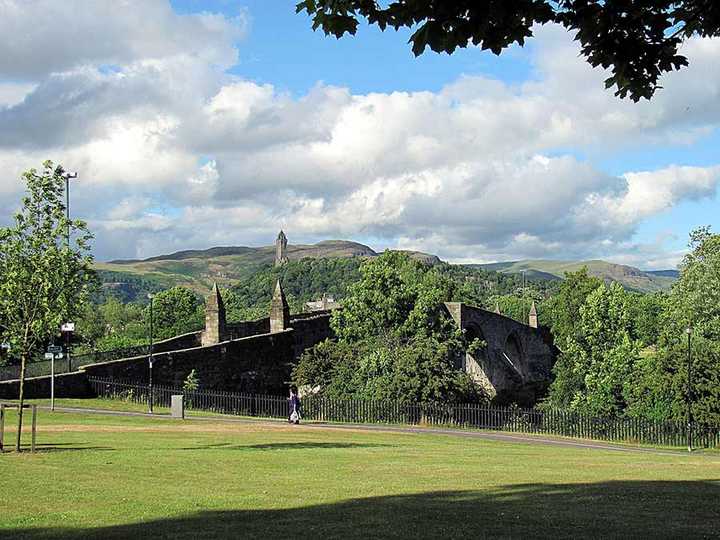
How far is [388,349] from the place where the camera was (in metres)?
51.8

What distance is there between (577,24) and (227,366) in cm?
4098

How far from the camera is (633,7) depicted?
290 inches

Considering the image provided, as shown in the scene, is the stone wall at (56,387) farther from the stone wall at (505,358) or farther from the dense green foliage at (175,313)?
the dense green foliage at (175,313)

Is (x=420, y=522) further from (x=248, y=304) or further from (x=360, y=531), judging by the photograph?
(x=248, y=304)

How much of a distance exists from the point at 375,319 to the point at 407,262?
3731cm

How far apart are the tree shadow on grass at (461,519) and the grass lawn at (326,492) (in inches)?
0.9

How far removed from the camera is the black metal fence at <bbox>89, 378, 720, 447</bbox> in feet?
135

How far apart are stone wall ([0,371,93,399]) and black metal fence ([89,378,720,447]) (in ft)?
6.24

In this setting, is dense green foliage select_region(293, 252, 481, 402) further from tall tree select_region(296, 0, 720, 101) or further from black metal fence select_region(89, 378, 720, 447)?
tall tree select_region(296, 0, 720, 101)

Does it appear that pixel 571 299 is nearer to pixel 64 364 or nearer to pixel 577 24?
pixel 64 364

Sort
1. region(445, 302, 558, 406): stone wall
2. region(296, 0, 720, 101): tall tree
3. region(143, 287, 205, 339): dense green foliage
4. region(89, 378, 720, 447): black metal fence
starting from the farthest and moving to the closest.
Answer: region(143, 287, 205, 339): dense green foliage < region(445, 302, 558, 406): stone wall < region(89, 378, 720, 447): black metal fence < region(296, 0, 720, 101): tall tree

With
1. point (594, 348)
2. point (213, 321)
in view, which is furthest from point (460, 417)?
point (594, 348)

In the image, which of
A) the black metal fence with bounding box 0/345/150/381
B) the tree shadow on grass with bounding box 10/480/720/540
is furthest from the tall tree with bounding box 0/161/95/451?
the black metal fence with bounding box 0/345/150/381

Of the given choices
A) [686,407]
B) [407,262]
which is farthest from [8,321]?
[407,262]
